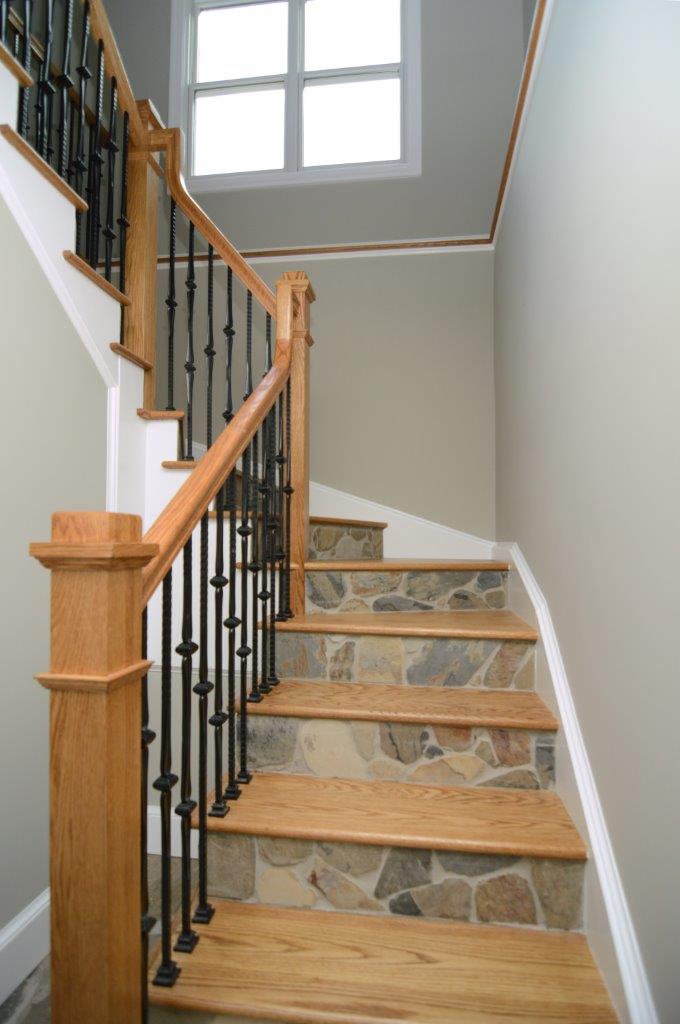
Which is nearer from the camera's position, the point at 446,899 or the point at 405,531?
the point at 446,899

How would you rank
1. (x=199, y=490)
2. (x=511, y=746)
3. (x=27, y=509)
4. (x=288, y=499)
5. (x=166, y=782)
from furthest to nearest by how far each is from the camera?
(x=288, y=499)
(x=27, y=509)
(x=511, y=746)
(x=199, y=490)
(x=166, y=782)

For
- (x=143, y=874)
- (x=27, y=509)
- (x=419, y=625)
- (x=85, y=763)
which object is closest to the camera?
(x=85, y=763)

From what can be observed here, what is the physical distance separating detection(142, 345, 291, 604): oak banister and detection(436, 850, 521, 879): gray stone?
87 cm

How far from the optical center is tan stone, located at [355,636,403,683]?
1935mm

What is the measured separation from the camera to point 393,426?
3705mm

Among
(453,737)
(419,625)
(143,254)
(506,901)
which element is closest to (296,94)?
(143,254)

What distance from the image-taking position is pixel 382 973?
3.94 feet

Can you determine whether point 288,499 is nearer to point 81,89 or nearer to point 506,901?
point 506,901

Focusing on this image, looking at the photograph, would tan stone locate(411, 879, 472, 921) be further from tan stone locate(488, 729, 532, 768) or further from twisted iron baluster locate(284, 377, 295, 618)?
twisted iron baluster locate(284, 377, 295, 618)

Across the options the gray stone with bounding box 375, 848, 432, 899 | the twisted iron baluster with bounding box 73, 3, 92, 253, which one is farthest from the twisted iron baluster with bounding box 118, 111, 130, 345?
the gray stone with bounding box 375, 848, 432, 899

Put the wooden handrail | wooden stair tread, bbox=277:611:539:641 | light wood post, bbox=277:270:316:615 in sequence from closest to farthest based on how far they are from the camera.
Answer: wooden stair tread, bbox=277:611:539:641 → light wood post, bbox=277:270:316:615 → the wooden handrail

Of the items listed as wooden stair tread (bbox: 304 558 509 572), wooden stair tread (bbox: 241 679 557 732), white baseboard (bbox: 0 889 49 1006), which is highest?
wooden stair tread (bbox: 304 558 509 572)

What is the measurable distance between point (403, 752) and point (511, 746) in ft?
0.90

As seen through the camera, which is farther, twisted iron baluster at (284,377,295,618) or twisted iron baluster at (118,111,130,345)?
twisted iron baluster at (118,111,130,345)
